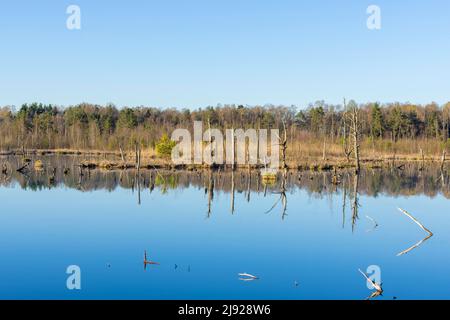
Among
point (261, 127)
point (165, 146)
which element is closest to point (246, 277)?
point (165, 146)

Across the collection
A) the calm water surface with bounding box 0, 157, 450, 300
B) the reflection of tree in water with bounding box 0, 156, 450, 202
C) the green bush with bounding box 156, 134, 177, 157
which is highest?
the green bush with bounding box 156, 134, 177, 157

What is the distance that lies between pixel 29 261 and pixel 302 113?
65.2 m

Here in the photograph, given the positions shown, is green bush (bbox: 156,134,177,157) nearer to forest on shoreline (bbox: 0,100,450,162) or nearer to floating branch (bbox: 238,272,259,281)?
forest on shoreline (bbox: 0,100,450,162)

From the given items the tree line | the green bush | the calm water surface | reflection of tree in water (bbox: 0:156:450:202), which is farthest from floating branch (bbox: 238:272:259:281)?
the tree line

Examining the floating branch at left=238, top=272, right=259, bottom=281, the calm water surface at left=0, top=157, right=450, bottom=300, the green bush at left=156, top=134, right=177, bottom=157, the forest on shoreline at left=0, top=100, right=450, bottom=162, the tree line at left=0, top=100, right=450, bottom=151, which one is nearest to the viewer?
the calm water surface at left=0, top=157, right=450, bottom=300

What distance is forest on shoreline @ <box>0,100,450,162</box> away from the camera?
1857 inches

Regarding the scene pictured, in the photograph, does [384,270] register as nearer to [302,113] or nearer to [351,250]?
[351,250]

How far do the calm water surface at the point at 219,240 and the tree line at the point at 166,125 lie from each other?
80.0ft

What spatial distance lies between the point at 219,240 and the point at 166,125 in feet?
169

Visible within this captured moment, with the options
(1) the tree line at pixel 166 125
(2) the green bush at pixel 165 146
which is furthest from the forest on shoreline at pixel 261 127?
(2) the green bush at pixel 165 146

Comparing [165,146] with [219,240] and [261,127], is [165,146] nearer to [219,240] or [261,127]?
[219,240]

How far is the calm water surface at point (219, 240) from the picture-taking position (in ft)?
31.0

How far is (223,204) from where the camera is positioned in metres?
19.9
